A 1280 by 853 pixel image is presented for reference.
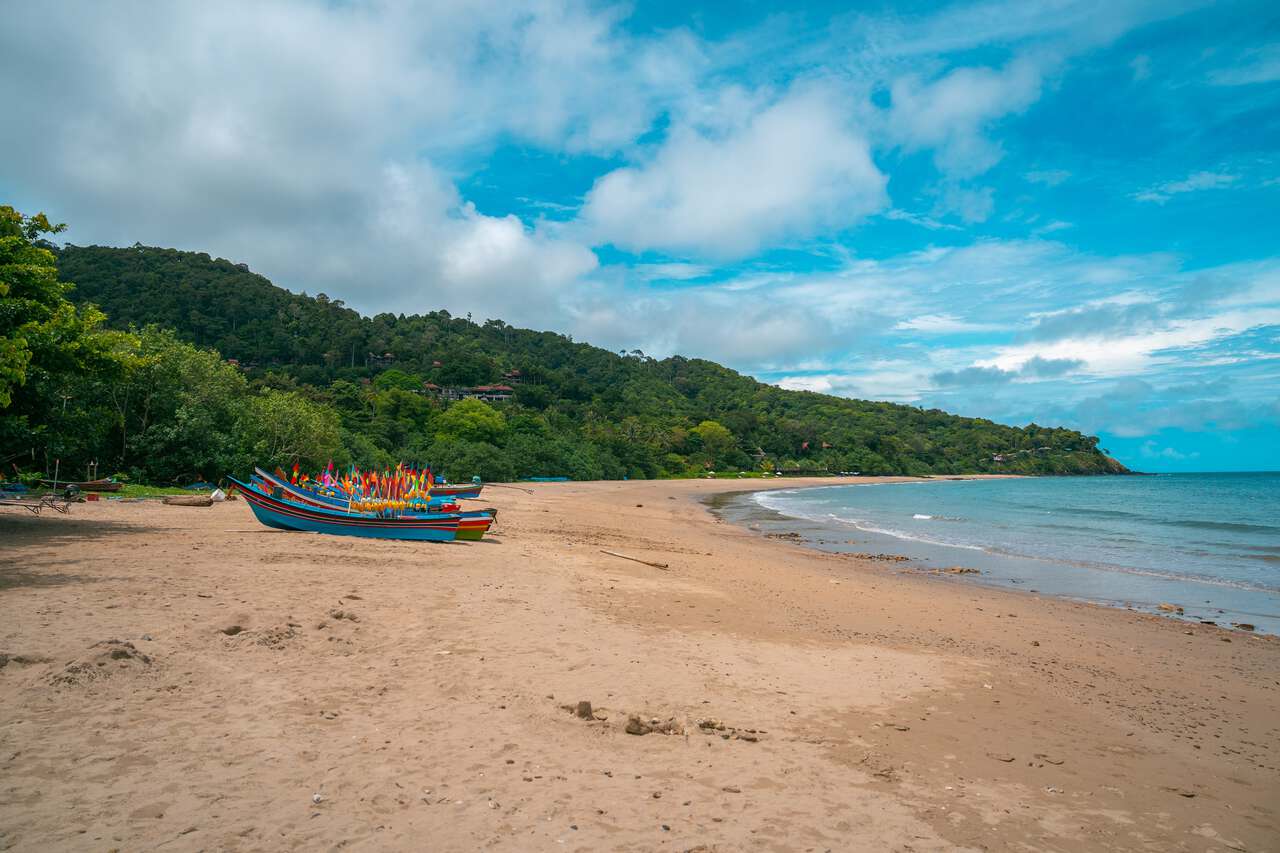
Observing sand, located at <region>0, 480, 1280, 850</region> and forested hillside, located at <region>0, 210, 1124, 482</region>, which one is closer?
sand, located at <region>0, 480, 1280, 850</region>

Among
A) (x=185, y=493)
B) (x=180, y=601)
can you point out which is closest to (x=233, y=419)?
(x=185, y=493)

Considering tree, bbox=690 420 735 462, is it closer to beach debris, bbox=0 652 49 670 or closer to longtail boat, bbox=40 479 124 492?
longtail boat, bbox=40 479 124 492

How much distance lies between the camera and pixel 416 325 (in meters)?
128

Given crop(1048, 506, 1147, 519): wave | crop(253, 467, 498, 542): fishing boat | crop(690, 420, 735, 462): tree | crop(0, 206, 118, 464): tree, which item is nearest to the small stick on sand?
crop(253, 467, 498, 542): fishing boat

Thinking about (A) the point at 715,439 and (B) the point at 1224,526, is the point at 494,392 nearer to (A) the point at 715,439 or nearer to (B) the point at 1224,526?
(A) the point at 715,439

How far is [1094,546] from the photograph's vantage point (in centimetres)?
2570

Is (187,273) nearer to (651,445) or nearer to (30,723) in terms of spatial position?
(651,445)

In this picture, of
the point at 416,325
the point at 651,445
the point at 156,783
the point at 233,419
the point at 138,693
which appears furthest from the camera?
the point at 416,325

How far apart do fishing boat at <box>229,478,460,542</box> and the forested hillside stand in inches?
158

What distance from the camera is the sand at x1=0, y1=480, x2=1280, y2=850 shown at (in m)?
4.23

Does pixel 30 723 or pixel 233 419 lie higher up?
pixel 233 419

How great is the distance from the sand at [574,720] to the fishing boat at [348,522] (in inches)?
191

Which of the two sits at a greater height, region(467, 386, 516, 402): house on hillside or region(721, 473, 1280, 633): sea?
region(467, 386, 516, 402): house on hillside

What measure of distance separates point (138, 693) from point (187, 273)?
11271cm
